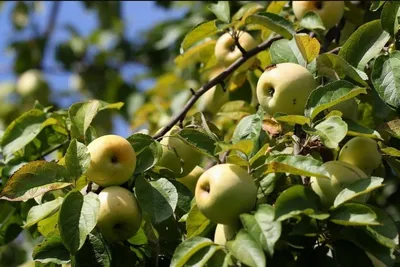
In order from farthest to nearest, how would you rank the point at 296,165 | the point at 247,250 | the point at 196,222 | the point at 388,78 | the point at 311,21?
the point at 311,21, the point at 388,78, the point at 196,222, the point at 296,165, the point at 247,250

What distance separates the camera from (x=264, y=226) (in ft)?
4.30

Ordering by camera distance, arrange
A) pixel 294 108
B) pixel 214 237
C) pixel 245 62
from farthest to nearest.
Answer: pixel 245 62 → pixel 294 108 → pixel 214 237

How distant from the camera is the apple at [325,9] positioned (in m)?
2.09

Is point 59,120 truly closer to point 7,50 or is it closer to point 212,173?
point 212,173

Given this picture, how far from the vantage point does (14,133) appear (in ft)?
6.42

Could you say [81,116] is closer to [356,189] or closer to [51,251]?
[51,251]

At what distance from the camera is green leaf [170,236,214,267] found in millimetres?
1349

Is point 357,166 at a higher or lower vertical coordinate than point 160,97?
higher

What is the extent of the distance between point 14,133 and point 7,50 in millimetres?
2959

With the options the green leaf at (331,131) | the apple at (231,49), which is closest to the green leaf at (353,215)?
the green leaf at (331,131)

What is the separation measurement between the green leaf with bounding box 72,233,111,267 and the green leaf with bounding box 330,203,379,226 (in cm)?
42

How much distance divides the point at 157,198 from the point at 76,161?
166 mm

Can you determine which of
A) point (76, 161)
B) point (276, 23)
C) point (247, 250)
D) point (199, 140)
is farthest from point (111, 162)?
point (276, 23)

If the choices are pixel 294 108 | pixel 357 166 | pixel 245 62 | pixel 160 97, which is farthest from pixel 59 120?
pixel 160 97
